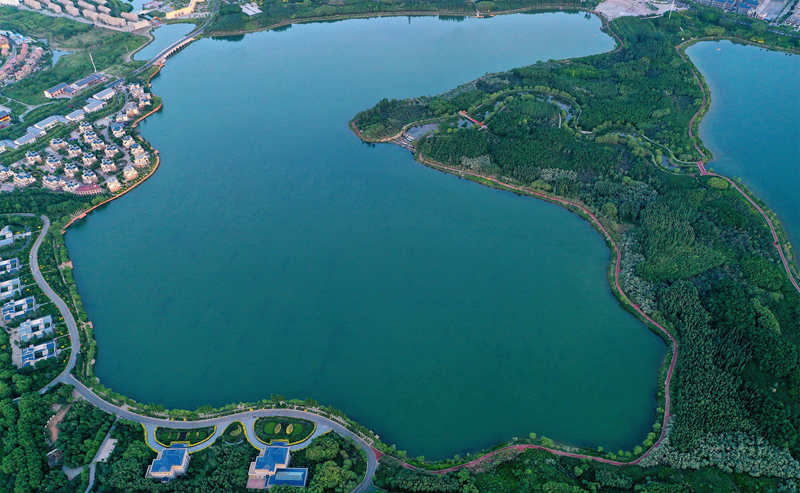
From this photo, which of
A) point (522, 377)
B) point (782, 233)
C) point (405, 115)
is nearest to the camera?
point (522, 377)

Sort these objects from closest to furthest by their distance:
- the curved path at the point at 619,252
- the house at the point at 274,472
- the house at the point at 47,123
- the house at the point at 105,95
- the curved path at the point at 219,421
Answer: the house at the point at 274,472 → the curved path at the point at 619,252 → the curved path at the point at 219,421 → the house at the point at 47,123 → the house at the point at 105,95

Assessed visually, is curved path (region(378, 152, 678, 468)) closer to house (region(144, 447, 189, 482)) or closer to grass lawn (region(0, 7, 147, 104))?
house (region(144, 447, 189, 482))

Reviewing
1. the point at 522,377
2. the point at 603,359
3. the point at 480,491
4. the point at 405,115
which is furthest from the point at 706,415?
the point at 405,115

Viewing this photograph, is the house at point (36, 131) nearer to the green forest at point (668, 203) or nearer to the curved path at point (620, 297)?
the green forest at point (668, 203)

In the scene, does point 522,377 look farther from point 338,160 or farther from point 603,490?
point 338,160

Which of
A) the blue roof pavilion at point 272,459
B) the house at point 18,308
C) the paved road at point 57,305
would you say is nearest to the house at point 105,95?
the paved road at point 57,305

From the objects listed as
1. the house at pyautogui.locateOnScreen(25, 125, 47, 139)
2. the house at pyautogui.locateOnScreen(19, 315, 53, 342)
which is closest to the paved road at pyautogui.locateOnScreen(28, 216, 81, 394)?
the house at pyautogui.locateOnScreen(19, 315, 53, 342)
